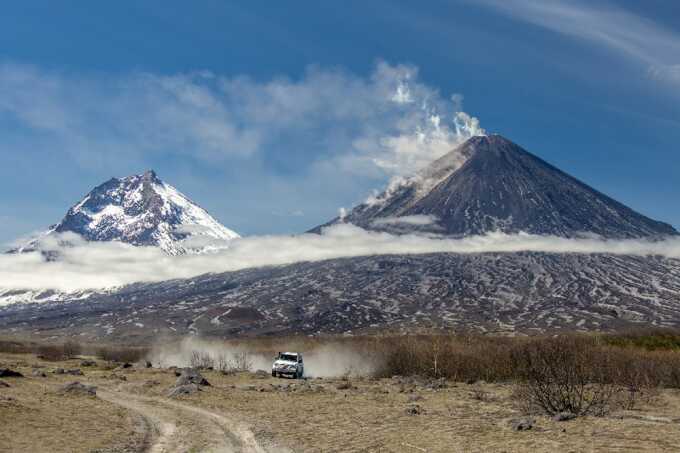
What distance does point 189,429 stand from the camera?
80.6 ft

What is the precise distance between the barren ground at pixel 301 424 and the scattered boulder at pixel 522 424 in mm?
263

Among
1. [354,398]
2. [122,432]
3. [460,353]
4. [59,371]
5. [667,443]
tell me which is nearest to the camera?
[667,443]

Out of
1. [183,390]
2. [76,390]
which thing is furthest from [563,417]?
[76,390]

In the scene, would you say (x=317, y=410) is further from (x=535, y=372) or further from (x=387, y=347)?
(x=387, y=347)

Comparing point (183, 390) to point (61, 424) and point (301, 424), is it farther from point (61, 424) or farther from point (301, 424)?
point (61, 424)

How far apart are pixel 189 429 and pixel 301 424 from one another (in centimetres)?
489

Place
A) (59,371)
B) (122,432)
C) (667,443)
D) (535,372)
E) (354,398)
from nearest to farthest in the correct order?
(667,443)
(122,432)
(535,372)
(354,398)
(59,371)

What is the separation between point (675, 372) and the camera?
178ft

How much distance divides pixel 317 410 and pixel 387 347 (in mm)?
53248

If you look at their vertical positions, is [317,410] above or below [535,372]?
below

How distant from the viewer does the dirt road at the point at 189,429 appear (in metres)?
20.9

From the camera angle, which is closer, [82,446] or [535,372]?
[82,446]

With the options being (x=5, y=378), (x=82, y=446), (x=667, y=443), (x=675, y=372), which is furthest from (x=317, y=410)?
(x=675, y=372)

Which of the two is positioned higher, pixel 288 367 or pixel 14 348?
pixel 288 367
